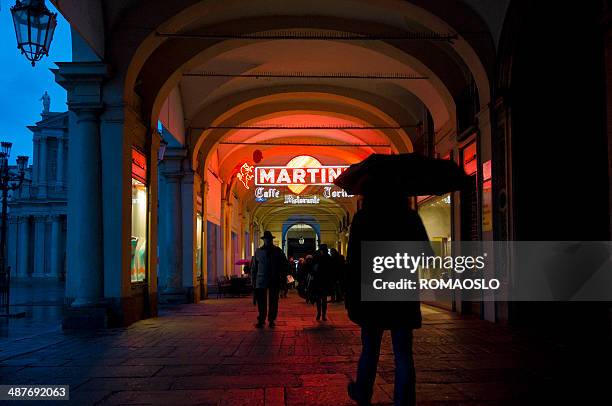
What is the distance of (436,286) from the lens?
1523cm

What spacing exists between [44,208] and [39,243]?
2.70m

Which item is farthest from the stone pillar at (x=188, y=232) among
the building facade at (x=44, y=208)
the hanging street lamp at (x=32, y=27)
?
the building facade at (x=44, y=208)

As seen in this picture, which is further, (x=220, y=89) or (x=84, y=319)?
(x=220, y=89)

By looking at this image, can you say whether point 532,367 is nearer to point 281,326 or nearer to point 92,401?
point 92,401

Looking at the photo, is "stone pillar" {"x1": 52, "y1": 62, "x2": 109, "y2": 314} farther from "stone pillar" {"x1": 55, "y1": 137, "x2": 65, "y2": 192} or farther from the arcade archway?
"stone pillar" {"x1": 55, "y1": 137, "x2": 65, "y2": 192}

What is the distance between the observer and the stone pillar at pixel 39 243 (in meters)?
49.4

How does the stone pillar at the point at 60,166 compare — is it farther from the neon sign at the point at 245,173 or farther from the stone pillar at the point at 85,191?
the stone pillar at the point at 85,191

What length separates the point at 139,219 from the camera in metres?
12.2

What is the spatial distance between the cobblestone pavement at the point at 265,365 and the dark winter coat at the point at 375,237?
1.16 metres

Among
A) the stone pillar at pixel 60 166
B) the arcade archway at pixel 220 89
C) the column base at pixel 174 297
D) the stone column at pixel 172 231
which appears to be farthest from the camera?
the stone pillar at pixel 60 166

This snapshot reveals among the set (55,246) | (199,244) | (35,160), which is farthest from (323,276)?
(35,160)

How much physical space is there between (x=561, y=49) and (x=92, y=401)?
814cm

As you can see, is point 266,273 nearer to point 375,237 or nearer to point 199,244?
point 375,237

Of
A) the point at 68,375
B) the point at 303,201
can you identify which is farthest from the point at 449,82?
the point at 303,201
